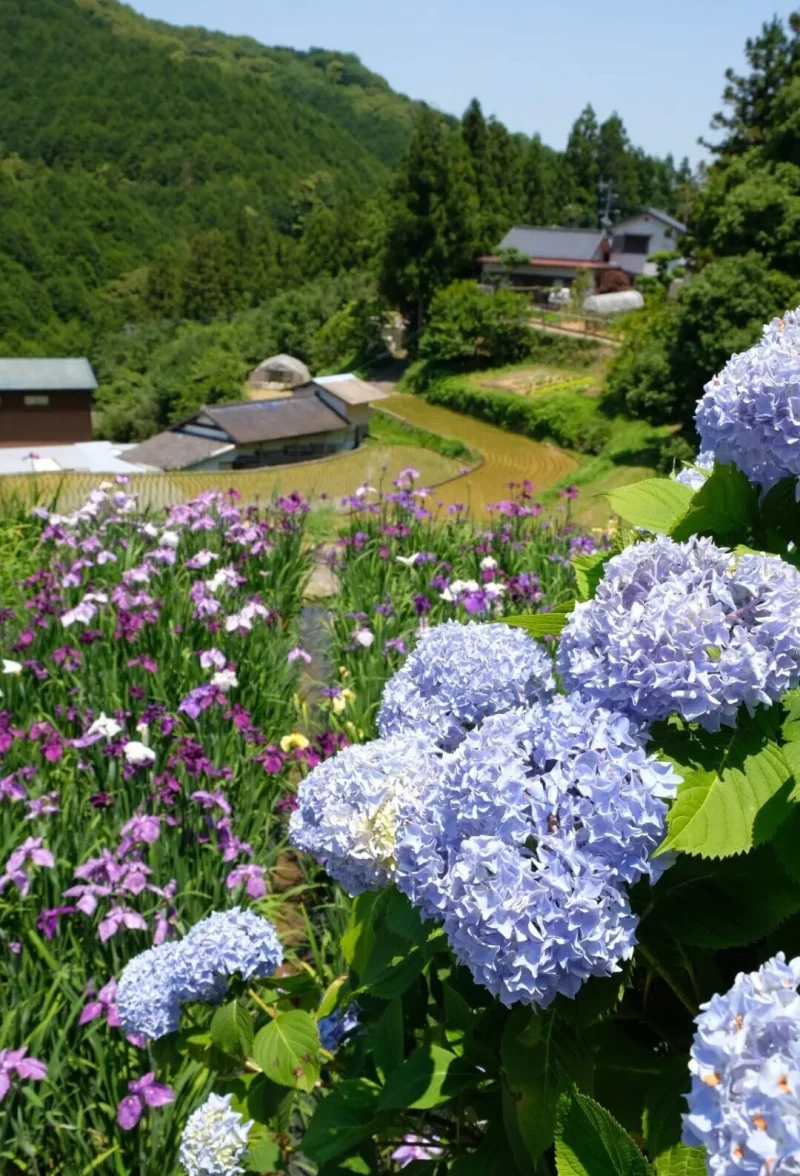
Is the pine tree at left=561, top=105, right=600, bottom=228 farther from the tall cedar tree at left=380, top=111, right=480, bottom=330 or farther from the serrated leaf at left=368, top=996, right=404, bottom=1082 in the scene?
the serrated leaf at left=368, top=996, right=404, bottom=1082

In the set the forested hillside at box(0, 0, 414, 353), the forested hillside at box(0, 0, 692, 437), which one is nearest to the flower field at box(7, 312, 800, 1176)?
the forested hillside at box(0, 0, 692, 437)

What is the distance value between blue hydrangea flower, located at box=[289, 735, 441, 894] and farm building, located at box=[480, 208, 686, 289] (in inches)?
1865

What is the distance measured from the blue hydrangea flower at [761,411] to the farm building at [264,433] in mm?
29117

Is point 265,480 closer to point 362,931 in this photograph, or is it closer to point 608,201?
point 362,931

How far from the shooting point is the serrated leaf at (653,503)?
1219 mm

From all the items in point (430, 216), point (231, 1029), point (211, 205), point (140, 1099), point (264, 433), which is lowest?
point (264, 433)

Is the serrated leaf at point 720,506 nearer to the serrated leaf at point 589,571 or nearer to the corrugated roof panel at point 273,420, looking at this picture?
the serrated leaf at point 589,571

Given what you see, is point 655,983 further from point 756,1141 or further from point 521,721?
point 756,1141

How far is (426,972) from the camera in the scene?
5.22 feet

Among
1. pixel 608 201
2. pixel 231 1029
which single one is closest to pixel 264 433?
pixel 231 1029

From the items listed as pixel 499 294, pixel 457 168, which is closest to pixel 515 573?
pixel 499 294

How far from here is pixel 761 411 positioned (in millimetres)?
1101

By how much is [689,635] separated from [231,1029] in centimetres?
115

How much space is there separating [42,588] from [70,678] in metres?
1.16
